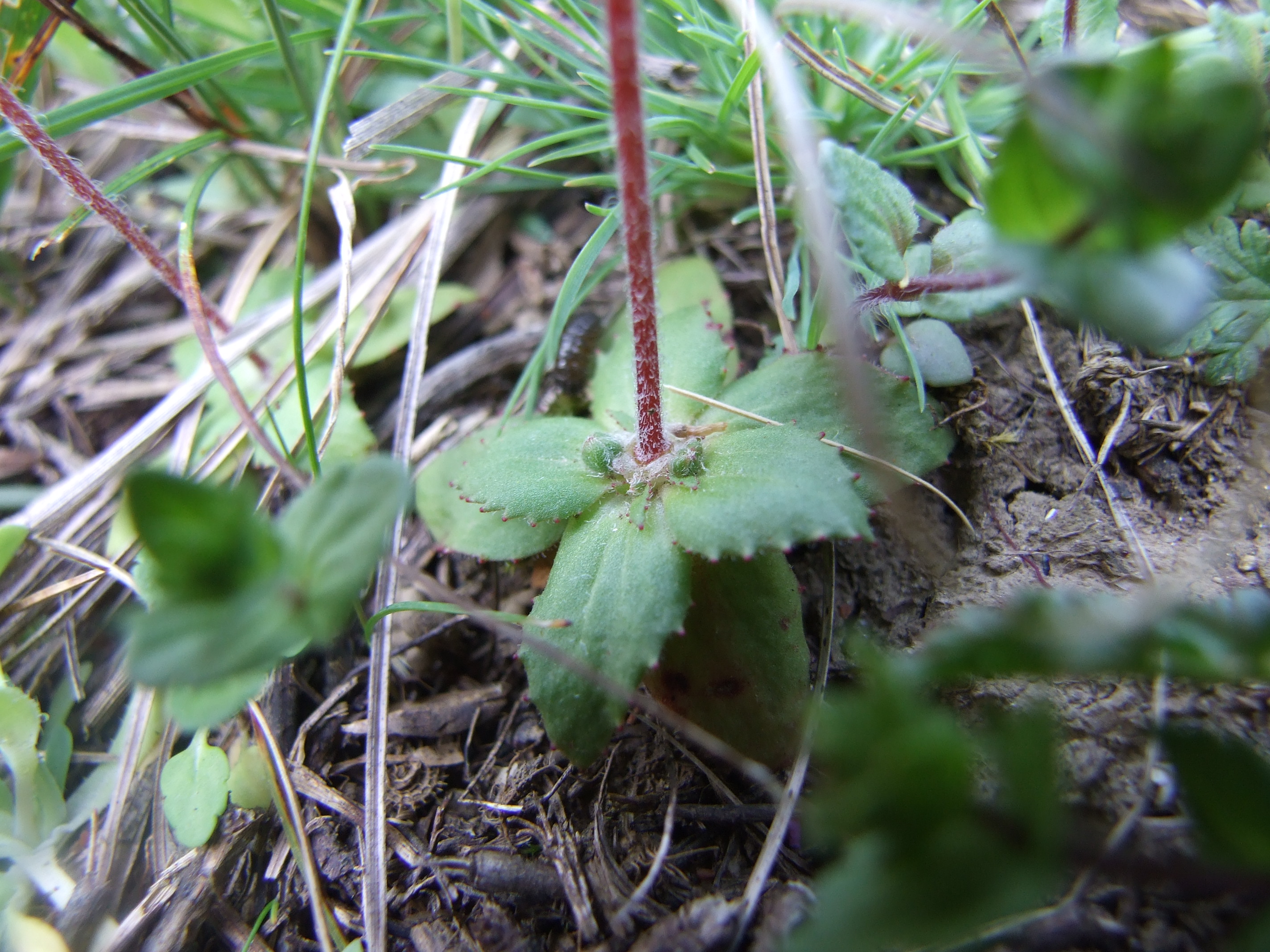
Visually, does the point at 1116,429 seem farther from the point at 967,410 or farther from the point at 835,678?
the point at 835,678

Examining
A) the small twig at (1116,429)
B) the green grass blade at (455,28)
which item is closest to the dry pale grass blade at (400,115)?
the green grass blade at (455,28)

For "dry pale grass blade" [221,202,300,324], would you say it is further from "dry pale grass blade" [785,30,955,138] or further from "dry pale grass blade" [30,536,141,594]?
"dry pale grass blade" [785,30,955,138]

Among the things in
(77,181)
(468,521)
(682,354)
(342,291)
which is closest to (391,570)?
(468,521)

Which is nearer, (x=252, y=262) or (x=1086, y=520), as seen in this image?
(x=1086, y=520)

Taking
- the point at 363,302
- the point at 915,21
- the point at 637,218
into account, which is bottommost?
the point at 363,302

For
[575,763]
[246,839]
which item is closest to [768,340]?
[575,763]

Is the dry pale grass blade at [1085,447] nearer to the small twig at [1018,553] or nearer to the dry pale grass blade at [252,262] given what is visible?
the small twig at [1018,553]
